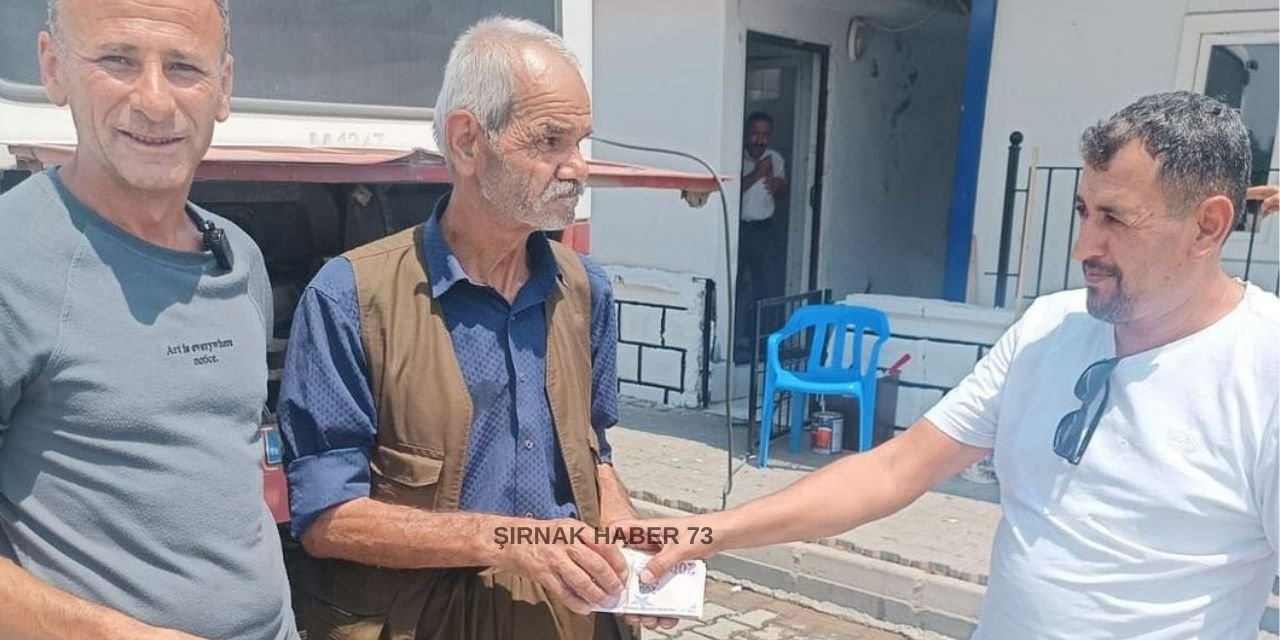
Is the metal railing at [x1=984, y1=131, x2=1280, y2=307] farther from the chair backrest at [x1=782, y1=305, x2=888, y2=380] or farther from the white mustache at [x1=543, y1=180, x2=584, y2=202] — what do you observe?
the white mustache at [x1=543, y1=180, x2=584, y2=202]

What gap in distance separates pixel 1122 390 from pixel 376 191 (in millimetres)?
2465

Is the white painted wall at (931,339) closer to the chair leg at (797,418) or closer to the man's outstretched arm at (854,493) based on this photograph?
the chair leg at (797,418)

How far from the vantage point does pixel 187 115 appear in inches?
60.4

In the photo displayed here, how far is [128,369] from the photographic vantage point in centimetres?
142

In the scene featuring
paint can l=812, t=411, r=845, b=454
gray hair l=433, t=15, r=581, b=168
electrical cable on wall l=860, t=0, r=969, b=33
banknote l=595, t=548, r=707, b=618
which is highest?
electrical cable on wall l=860, t=0, r=969, b=33

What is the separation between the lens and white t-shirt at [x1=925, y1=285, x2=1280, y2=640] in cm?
166

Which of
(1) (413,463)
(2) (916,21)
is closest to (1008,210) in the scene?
(2) (916,21)

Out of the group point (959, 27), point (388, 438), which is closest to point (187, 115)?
point (388, 438)

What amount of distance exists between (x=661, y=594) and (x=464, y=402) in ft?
1.64

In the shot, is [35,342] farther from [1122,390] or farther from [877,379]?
[877,379]

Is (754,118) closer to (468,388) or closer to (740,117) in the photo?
(740,117)

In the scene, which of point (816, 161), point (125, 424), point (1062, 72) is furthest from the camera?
point (816, 161)

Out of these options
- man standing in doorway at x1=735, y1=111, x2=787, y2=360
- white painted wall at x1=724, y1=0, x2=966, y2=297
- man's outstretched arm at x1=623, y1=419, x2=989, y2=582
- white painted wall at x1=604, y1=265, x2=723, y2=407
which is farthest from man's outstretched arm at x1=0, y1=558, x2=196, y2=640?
man standing in doorway at x1=735, y1=111, x2=787, y2=360

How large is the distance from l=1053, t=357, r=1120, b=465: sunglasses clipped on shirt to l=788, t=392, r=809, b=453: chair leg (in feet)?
12.7
